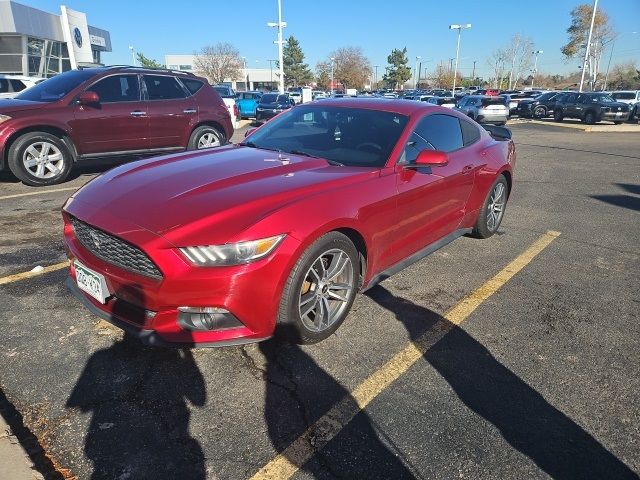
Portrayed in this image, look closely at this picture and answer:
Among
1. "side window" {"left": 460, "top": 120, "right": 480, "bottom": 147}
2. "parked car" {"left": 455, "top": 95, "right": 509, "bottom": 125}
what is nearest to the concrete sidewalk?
"side window" {"left": 460, "top": 120, "right": 480, "bottom": 147}

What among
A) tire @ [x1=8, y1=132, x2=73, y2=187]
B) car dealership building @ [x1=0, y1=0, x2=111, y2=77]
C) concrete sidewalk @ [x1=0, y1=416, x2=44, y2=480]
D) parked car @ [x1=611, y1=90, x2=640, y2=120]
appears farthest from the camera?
car dealership building @ [x1=0, y1=0, x2=111, y2=77]

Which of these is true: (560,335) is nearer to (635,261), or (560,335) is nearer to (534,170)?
(635,261)

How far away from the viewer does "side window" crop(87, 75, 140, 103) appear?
718 centimetres

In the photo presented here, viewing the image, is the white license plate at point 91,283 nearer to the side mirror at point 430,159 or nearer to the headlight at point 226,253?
the headlight at point 226,253

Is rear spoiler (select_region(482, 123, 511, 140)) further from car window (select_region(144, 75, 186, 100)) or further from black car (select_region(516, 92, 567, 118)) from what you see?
black car (select_region(516, 92, 567, 118))

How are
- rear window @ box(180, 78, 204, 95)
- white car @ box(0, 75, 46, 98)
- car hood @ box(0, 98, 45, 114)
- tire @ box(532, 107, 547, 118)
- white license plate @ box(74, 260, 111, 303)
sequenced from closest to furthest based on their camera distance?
1. white license plate @ box(74, 260, 111, 303)
2. car hood @ box(0, 98, 45, 114)
3. rear window @ box(180, 78, 204, 95)
4. white car @ box(0, 75, 46, 98)
5. tire @ box(532, 107, 547, 118)

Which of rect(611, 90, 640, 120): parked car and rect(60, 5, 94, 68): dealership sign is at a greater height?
rect(60, 5, 94, 68): dealership sign

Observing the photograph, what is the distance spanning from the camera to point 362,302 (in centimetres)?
350

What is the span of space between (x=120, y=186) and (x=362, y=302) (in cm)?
192

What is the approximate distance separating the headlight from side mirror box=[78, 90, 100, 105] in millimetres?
5629

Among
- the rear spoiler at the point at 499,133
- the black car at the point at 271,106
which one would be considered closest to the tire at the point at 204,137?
the rear spoiler at the point at 499,133

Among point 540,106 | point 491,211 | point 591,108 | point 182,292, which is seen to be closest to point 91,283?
point 182,292

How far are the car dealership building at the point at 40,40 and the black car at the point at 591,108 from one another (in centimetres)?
3434

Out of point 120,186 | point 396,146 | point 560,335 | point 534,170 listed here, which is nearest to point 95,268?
point 120,186
